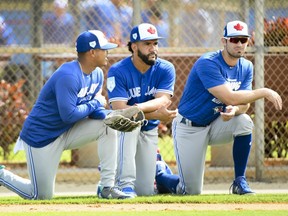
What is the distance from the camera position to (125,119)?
8.35 m

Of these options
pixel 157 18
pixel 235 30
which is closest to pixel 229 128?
pixel 235 30

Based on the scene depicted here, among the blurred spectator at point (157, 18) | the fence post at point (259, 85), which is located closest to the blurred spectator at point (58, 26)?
the blurred spectator at point (157, 18)

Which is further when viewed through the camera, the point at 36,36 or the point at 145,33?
the point at 36,36

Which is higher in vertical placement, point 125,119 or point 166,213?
point 125,119

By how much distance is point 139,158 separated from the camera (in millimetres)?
9398

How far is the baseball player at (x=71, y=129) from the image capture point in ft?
28.2

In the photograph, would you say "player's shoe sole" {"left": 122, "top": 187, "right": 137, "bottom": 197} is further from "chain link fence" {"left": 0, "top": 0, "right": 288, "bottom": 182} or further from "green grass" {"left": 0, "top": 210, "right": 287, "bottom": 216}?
"chain link fence" {"left": 0, "top": 0, "right": 288, "bottom": 182}

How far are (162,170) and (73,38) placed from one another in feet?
9.94

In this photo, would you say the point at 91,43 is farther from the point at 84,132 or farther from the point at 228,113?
the point at 228,113

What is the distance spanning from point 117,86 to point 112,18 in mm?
3206

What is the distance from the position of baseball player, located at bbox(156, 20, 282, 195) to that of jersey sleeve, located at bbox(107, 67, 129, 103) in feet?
2.22

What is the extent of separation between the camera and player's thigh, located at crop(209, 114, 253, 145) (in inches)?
355

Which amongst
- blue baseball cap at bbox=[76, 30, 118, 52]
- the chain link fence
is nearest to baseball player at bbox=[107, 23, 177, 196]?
blue baseball cap at bbox=[76, 30, 118, 52]

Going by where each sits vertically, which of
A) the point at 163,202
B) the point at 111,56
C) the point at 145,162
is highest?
the point at 111,56
